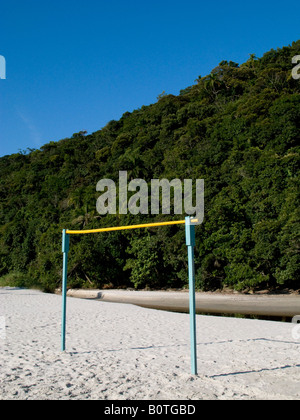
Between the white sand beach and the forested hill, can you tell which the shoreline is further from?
the white sand beach

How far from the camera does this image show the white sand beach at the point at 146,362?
448 cm

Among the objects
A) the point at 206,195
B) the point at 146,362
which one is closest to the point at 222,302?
the point at 206,195

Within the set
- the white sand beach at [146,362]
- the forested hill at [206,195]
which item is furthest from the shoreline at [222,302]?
the white sand beach at [146,362]

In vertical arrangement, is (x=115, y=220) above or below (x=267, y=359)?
above

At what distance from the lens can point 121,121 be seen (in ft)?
203

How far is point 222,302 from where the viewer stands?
20047 millimetres

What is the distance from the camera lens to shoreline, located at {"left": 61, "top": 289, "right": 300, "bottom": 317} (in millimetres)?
16656

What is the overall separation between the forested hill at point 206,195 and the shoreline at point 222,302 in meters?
1.57

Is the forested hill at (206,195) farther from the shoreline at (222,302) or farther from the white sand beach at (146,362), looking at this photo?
the white sand beach at (146,362)

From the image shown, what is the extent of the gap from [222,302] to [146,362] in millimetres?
14970

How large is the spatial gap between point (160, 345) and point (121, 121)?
57.8 m

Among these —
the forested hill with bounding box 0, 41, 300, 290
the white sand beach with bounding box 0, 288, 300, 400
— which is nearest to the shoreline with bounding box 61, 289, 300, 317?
the forested hill with bounding box 0, 41, 300, 290
